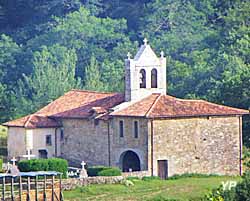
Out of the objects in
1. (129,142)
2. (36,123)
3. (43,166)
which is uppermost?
(36,123)

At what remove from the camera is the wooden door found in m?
69.3

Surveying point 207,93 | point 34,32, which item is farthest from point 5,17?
point 207,93

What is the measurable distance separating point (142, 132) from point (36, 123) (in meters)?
7.92

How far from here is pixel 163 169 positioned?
6950 centimetres

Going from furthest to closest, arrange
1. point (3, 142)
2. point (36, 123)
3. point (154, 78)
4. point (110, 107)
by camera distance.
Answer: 1. point (3, 142)
2. point (36, 123)
3. point (154, 78)
4. point (110, 107)

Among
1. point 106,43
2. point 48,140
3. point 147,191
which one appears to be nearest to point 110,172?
point 147,191

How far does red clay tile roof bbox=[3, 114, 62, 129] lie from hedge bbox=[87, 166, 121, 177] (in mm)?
7248

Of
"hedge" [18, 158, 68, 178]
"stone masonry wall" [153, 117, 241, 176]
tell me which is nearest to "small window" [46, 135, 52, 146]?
"hedge" [18, 158, 68, 178]

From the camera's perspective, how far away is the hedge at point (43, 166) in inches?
2633

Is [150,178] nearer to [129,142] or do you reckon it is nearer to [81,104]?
[129,142]

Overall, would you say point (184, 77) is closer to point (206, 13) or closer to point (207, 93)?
point (207, 93)

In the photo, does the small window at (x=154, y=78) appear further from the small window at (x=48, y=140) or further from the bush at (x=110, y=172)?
the bush at (x=110, y=172)

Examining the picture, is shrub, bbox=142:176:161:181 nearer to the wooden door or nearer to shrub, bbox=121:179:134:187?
the wooden door

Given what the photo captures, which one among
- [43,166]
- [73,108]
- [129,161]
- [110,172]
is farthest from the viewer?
[73,108]
